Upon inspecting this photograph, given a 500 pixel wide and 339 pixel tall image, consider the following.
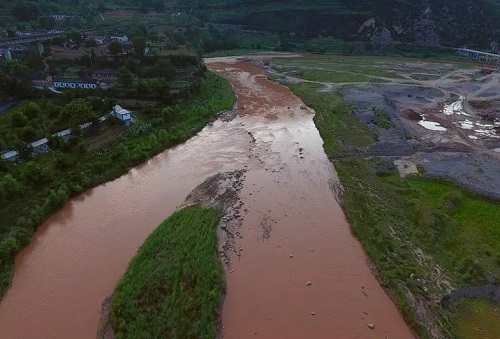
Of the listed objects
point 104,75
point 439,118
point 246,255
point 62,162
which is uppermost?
point 104,75

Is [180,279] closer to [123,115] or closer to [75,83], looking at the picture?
[123,115]

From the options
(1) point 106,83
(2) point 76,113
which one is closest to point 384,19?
(1) point 106,83

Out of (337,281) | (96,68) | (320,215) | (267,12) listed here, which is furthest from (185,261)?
(267,12)

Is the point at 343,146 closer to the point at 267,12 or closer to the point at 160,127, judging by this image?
the point at 160,127

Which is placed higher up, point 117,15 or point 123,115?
point 117,15

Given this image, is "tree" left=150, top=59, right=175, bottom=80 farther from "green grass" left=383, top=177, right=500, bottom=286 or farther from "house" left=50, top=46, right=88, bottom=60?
"green grass" left=383, top=177, right=500, bottom=286

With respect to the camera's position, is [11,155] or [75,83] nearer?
[11,155]

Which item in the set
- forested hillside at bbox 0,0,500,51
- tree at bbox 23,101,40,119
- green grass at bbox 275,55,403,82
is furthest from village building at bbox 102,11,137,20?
tree at bbox 23,101,40,119
